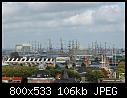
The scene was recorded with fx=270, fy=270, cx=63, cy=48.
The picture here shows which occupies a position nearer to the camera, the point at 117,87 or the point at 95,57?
the point at 117,87

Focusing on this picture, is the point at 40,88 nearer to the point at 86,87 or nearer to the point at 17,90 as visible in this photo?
the point at 17,90

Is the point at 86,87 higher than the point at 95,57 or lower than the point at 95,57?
higher

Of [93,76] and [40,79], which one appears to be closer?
[40,79]

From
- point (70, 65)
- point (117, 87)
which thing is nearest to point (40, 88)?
point (117, 87)

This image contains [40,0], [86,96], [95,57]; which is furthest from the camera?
[95,57]

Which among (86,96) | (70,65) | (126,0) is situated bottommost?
(70,65)

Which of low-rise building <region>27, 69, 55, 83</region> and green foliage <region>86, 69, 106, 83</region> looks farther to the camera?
green foliage <region>86, 69, 106, 83</region>

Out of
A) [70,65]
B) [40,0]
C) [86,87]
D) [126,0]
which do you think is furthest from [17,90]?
[70,65]

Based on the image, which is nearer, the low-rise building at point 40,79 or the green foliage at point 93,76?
the low-rise building at point 40,79

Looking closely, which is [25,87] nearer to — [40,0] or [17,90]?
[17,90]

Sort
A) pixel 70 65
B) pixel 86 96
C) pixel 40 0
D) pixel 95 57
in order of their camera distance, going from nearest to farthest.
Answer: pixel 86 96, pixel 40 0, pixel 70 65, pixel 95 57
